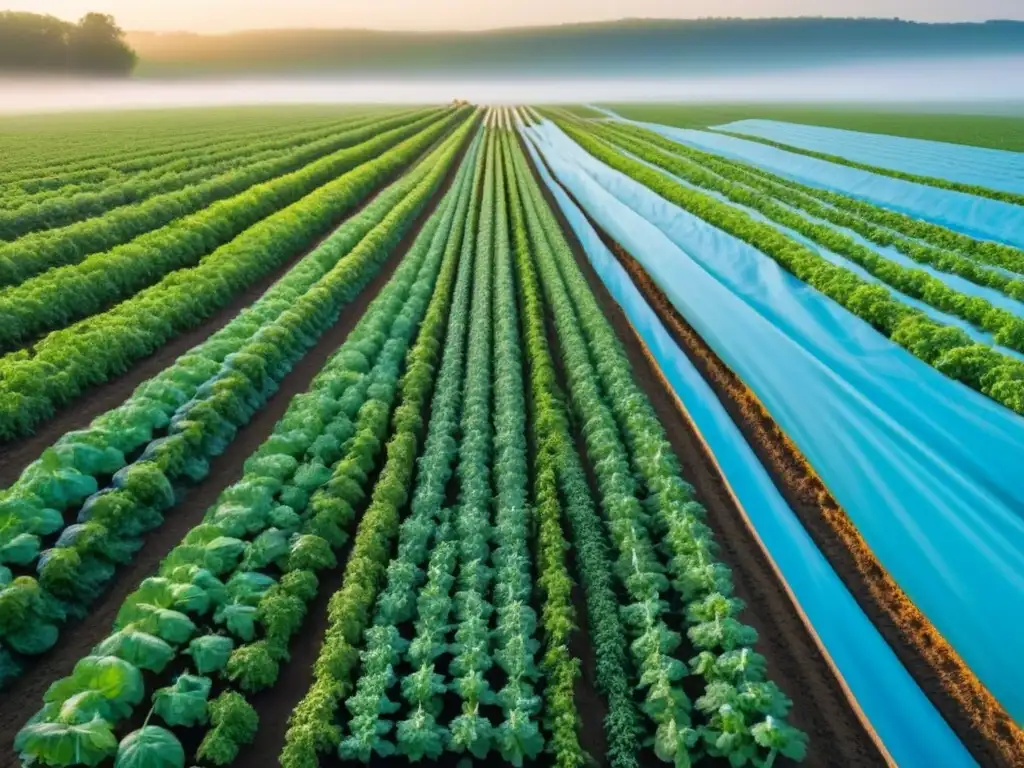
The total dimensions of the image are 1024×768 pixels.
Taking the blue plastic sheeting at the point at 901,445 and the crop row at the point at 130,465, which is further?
the crop row at the point at 130,465

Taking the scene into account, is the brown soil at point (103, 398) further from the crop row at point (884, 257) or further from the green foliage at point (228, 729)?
the crop row at point (884, 257)

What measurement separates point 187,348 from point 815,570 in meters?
13.7

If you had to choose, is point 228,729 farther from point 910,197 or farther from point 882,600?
point 910,197

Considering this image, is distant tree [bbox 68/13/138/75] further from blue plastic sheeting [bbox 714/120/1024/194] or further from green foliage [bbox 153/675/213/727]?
green foliage [bbox 153/675/213/727]

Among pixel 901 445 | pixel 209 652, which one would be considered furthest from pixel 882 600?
pixel 209 652

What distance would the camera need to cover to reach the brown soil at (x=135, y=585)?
685 centimetres

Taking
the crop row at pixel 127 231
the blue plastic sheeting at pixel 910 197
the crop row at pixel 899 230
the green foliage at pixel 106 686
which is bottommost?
the green foliage at pixel 106 686

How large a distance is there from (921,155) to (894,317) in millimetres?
28526

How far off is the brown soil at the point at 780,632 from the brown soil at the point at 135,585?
547 cm

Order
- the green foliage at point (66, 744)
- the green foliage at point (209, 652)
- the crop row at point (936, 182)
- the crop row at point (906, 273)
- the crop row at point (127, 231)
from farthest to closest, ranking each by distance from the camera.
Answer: the crop row at point (936, 182) < the crop row at point (127, 231) < the crop row at point (906, 273) < the green foliage at point (209, 652) < the green foliage at point (66, 744)

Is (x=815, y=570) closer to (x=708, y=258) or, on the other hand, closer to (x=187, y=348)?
(x=708, y=258)

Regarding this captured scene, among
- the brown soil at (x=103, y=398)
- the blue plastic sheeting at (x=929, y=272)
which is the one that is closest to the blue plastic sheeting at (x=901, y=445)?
the blue plastic sheeting at (x=929, y=272)

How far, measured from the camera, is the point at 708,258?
750 inches

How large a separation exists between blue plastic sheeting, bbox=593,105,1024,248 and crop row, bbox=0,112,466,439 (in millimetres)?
22316
